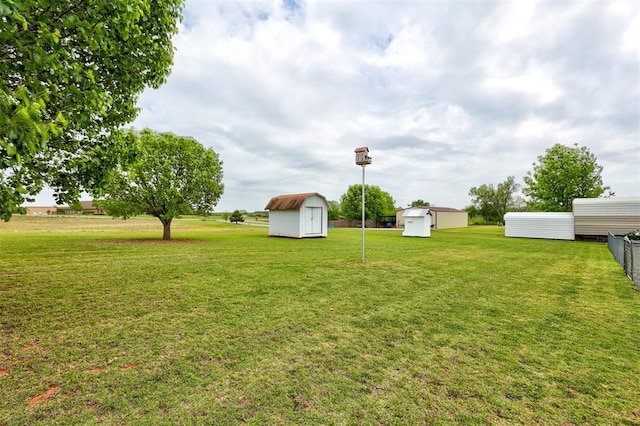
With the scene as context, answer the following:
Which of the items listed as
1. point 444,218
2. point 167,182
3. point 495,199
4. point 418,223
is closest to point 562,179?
point 444,218

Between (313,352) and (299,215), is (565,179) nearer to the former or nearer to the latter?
(299,215)

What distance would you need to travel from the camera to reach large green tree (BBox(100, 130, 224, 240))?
17.4 meters

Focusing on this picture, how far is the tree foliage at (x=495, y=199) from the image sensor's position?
5717 cm

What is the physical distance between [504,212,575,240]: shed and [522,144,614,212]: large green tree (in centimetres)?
881

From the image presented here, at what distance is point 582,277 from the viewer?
8.70 meters

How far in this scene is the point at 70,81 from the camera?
387 cm

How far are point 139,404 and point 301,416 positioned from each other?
1.47 meters

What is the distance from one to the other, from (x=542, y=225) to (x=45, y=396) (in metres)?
33.0

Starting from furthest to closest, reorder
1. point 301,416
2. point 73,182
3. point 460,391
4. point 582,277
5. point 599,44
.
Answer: point 599,44, point 582,277, point 73,182, point 460,391, point 301,416

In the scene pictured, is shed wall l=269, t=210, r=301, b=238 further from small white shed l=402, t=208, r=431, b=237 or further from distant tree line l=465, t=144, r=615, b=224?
distant tree line l=465, t=144, r=615, b=224

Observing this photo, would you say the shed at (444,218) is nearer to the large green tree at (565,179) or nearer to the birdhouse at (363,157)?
the large green tree at (565,179)

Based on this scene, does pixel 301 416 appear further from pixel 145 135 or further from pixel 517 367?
pixel 145 135

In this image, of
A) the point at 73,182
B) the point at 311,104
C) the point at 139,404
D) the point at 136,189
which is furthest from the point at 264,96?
the point at 139,404

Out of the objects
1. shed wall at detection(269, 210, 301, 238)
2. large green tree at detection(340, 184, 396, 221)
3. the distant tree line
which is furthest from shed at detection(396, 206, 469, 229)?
shed wall at detection(269, 210, 301, 238)
